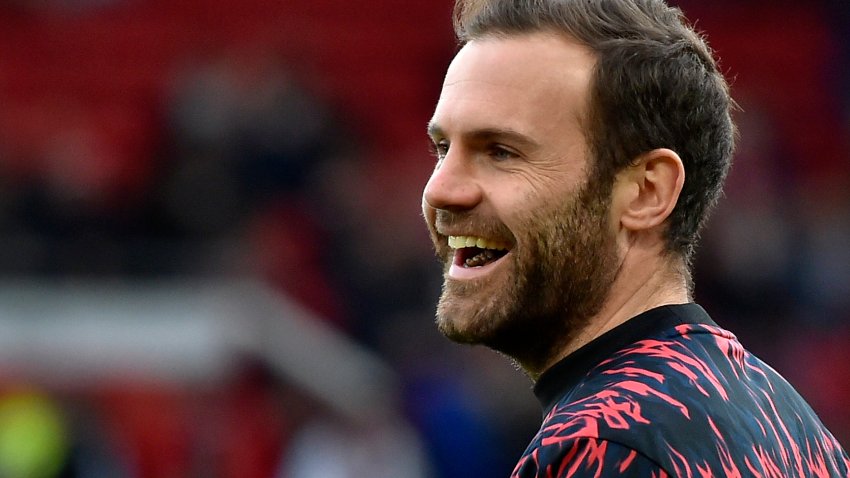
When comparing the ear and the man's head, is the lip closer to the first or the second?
the man's head

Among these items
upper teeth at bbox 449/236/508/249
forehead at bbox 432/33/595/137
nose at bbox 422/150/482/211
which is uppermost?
forehead at bbox 432/33/595/137

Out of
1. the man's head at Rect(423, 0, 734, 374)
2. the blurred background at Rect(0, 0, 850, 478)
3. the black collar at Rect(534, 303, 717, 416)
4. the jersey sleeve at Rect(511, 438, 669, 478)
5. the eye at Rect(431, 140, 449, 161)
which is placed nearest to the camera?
the jersey sleeve at Rect(511, 438, 669, 478)

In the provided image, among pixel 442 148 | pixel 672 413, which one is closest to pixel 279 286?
pixel 442 148

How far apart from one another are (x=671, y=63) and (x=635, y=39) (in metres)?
0.08

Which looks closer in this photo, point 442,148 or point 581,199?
point 581,199

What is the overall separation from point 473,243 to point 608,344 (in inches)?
12.8

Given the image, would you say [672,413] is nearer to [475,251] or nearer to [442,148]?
[475,251]

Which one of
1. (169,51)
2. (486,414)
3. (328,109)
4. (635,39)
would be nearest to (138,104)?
(169,51)

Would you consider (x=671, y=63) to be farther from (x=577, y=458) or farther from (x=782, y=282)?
(x=782, y=282)

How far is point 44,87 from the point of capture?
12820mm

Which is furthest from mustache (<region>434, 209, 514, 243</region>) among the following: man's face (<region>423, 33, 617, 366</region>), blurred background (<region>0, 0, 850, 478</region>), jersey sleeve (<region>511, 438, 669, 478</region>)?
blurred background (<region>0, 0, 850, 478</region>)

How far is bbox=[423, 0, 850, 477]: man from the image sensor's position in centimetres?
235

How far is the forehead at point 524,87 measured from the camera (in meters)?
2.42

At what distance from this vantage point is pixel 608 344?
2.30 m
